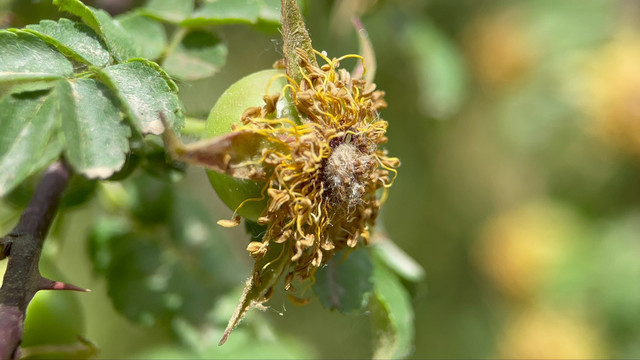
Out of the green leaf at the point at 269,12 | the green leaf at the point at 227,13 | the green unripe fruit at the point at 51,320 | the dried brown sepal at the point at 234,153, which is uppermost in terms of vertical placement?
the green leaf at the point at 269,12

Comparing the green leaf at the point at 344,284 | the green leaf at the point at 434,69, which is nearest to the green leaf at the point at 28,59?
the green leaf at the point at 344,284

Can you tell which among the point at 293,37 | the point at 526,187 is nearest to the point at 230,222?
the point at 293,37

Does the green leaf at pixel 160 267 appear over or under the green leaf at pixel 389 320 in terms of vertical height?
under

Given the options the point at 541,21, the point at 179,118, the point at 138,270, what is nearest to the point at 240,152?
the point at 179,118

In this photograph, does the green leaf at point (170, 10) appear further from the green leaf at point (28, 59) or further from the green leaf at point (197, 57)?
the green leaf at point (28, 59)

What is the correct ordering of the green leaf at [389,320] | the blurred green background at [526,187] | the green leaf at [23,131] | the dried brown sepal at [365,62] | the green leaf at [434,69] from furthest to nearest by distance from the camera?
the blurred green background at [526,187] → the green leaf at [434,69] → the green leaf at [389,320] → the dried brown sepal at [365,62] → the green leaf at [23,131]

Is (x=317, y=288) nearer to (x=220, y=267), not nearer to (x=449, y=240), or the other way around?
(x=220, y=267)
